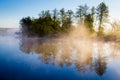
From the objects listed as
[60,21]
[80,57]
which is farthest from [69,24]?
[80,57]

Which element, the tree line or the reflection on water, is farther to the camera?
the tree line

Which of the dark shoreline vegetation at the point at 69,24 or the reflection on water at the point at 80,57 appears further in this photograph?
the dark shoreline vegetation at the point at 69,24

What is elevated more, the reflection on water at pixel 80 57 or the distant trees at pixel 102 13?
the distant trees at pixel 102 13

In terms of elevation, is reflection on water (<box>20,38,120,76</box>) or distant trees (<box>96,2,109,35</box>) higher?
distant trees (<box>96,2,109,35</box>)

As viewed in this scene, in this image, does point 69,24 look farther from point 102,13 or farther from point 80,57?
point 80,57

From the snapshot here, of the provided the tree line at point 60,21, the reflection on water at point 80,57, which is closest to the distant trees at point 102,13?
the tree line at point 60,21

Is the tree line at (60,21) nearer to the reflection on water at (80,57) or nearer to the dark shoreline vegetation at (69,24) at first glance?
the dark shoreline vegetation at (69,24)

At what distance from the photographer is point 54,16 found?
6738 cm

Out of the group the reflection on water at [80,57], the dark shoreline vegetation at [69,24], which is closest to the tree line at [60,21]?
the dark shoreline vegetation at [69,24]

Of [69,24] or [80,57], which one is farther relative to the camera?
[69,24]

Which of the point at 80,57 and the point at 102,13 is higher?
the point at 102,13

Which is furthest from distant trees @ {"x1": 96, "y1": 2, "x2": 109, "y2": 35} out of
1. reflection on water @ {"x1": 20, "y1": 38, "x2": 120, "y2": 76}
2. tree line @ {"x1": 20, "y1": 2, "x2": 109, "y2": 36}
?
reflection on water @ {"x1": 20, "y1": 38, "x2": 120, "y2": 76}

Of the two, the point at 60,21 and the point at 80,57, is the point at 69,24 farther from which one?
the point at 80,57

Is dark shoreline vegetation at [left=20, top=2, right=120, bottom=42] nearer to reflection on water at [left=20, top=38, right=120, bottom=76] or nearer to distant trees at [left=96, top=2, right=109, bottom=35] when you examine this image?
distant trees at [left=96, top=2, right=109, bottom=35]
